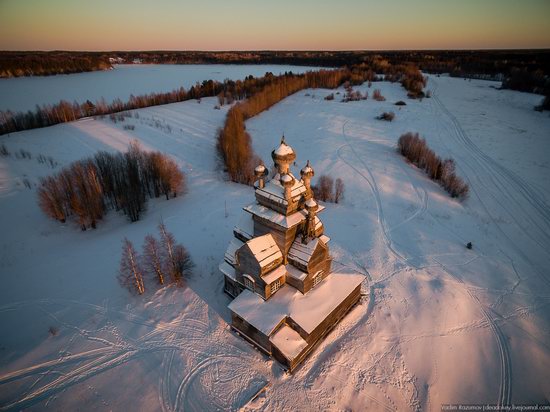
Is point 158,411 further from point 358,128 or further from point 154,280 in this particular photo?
point 358,128

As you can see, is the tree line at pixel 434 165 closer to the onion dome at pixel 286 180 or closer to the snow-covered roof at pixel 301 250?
the snow-covered roof at pixel 301 250

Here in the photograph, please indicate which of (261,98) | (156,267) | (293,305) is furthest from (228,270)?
(261,98)

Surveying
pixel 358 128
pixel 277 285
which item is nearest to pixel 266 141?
pixel 358 128

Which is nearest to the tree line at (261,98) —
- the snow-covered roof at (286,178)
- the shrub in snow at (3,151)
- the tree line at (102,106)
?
the tree line at (102,106)

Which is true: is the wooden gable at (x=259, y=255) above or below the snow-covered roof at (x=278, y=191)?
below

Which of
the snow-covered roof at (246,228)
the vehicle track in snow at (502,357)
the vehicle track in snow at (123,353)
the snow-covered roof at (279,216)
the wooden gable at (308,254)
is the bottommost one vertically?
the vehicle track in snow at (502,357)

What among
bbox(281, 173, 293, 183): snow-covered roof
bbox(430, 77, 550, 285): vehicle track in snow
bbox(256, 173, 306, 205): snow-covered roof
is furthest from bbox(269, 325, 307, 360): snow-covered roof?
bbox(430, 77, 550, 285): vehicle track in snow

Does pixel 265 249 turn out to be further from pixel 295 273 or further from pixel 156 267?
pixel 156 267
